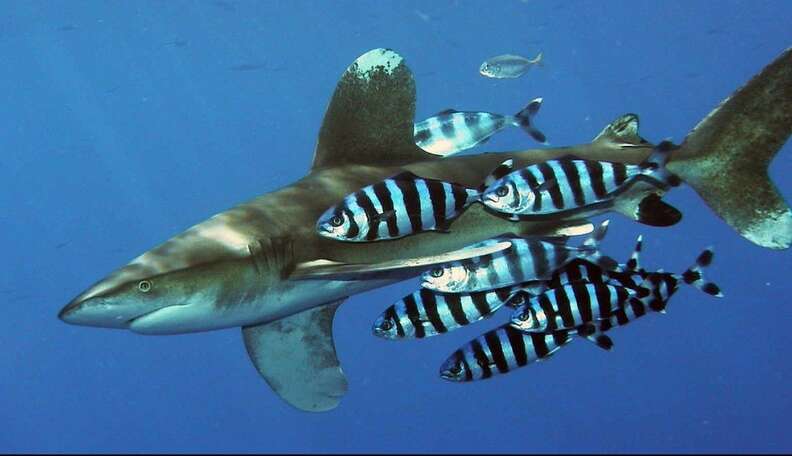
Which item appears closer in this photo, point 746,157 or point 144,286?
point 144,286

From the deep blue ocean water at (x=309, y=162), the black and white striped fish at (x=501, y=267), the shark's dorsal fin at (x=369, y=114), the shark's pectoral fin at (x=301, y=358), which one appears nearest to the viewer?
the black and white striped fish at (x=501, y=267)

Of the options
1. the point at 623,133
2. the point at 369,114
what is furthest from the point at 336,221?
the point at 623,133

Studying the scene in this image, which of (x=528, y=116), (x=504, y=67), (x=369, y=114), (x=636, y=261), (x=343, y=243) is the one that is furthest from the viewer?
(x=504, y=67)

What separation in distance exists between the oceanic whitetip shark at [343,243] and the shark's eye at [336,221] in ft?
0.96

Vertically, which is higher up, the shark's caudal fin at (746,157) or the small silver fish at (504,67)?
the small silver fish at (504,67)

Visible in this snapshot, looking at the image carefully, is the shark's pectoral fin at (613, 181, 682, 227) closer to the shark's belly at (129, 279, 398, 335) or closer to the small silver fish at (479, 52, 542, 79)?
the shark's belly at (129, 279, 398, 335)

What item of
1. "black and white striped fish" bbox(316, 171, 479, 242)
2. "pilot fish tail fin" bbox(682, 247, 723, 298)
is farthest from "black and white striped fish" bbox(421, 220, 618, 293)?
"pilot fish tail fin" bbox(682, 247, 723, 298)

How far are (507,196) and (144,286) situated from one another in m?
1.75

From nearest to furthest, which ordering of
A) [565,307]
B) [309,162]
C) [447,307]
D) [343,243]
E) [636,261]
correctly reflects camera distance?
[565,307], [447,307], [636,261], [343,243], [309,162]

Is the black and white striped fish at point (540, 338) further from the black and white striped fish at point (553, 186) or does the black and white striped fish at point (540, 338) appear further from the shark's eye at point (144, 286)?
the shark's eye at point (144, 286)

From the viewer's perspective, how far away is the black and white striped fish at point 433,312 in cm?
393

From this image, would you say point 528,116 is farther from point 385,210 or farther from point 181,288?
point 181,288

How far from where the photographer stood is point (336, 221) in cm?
356

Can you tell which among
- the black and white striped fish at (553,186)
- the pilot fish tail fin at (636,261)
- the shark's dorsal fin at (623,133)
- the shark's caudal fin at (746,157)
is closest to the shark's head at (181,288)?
the black and white striped fish at (553,186)
